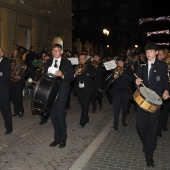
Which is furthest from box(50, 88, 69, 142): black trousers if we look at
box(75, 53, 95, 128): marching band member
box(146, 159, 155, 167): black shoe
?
box(75, 53, 95, 128): marching band member

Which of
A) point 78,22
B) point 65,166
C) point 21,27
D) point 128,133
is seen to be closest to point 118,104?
point 128,133

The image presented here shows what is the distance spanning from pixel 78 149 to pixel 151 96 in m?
2.07

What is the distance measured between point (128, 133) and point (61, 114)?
2.23 m

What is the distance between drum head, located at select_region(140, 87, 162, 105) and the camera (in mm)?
5126

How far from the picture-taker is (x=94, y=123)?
9.02 metres

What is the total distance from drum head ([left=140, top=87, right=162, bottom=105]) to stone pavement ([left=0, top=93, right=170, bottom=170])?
1.18 meters

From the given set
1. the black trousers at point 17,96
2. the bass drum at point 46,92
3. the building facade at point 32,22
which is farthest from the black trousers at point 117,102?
the building facade at point 32,22

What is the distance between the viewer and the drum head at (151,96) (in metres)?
5.13

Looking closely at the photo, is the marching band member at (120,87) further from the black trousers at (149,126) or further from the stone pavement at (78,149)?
the black trousers at (149,126)

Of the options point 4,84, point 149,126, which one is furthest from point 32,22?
point 149,126

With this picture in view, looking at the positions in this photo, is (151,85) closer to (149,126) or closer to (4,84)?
(149,126)

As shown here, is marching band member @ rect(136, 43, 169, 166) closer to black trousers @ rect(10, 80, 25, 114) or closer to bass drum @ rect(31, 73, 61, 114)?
bass drum @ rect(31, 73, 61, 114)

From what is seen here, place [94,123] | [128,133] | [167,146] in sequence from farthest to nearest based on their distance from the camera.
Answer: [94,123] → [128,133] → [167,146]

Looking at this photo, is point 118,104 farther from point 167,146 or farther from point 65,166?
point 65,166
